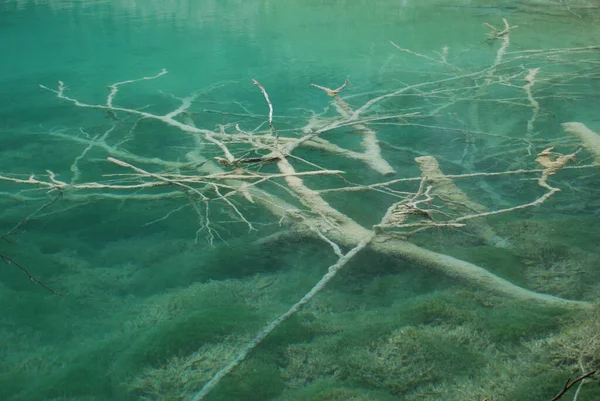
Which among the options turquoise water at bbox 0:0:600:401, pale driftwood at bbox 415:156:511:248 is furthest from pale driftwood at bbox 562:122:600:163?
pale driftwood at bbox 415:156:511:248

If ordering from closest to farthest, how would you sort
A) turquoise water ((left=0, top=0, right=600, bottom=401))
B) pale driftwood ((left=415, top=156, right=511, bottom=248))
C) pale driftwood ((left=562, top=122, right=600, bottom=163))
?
turquoise water ((left=0, top=0, right=600, bottom=401)) < pale driftwood ((left=415, top=156, right=511, bottom=248)) < pale driftwood ((left=562, top=122, right=600, bottom=163))

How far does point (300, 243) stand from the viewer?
11.8ft

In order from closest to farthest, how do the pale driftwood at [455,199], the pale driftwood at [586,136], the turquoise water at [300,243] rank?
the turquoise water at [300,243]
the pale driftwood at [455,199]
the pale driftwood at [586,136]

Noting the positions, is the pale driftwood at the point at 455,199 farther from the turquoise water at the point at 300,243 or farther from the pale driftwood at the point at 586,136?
the pale driftwood at the point at 586,136

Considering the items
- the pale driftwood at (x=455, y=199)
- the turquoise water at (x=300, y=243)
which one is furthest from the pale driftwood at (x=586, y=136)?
the pale driftwood at (x=455, y=199)

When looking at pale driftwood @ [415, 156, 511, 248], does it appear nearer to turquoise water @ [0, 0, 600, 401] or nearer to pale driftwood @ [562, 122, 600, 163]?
turquoise water @ [0, 0, 600, 401]

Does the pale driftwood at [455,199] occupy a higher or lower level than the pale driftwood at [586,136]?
lower

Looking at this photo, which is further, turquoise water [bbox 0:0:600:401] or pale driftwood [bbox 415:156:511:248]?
pale driftwood [bbox 415:156:511:248]

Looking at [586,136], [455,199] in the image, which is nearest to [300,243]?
[455,199]

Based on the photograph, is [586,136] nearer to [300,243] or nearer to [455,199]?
[455,199]

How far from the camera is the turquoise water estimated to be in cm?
247

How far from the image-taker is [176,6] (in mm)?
15406

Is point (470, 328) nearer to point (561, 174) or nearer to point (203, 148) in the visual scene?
point (561, 174)

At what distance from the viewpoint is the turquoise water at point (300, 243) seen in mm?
2471
